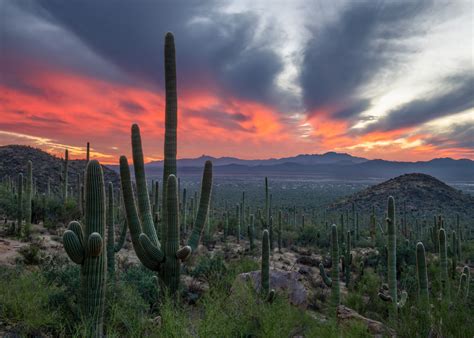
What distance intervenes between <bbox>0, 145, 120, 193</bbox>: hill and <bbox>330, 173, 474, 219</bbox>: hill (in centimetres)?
3784

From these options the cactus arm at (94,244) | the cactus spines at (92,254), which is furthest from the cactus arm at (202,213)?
the cactus arm at (94,244)

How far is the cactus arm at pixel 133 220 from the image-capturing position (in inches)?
283

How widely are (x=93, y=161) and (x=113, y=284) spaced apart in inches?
116

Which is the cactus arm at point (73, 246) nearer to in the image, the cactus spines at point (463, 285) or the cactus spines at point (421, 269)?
the cactus spines at point (421, 269)

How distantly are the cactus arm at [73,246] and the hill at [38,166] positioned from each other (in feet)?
122

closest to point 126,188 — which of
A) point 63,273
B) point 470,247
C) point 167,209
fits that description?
point 167,209

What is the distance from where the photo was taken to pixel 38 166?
45.7 m

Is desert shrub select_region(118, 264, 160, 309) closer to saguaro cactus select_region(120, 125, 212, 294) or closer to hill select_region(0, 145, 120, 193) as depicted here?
saguaro cactus select_region(120, 125, 212, 294)

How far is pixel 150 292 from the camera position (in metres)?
8.12

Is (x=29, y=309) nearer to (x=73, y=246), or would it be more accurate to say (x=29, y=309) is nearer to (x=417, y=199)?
(x=73, y=246)

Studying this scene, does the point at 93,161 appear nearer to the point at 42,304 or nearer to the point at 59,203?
the point at 42,304

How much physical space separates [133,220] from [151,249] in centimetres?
90

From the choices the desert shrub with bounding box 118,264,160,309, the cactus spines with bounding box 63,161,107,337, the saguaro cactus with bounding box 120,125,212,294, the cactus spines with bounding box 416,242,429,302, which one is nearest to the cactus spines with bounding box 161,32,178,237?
the saguaro cactus with bounding box 120,125,212,294

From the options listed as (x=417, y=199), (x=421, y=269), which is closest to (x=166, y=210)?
(x=421, y=269)
